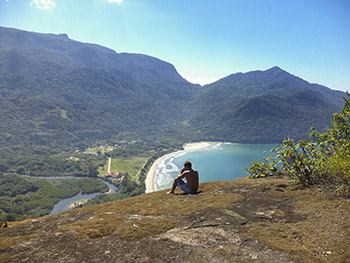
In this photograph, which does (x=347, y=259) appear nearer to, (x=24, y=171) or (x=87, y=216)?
(x=87, y=216)

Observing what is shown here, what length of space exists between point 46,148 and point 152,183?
129198 millimetres

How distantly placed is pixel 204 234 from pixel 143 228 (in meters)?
1.49

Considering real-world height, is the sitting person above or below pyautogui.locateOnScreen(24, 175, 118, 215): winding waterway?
above

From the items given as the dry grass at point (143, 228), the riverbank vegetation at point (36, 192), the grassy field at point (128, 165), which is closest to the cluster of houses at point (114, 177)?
the grassy field at point (128, 165)

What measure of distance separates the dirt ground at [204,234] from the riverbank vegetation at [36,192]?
80726 millimetres

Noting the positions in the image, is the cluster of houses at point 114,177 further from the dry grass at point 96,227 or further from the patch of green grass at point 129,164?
the dry grass at point 96,227

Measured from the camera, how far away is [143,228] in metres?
4.94

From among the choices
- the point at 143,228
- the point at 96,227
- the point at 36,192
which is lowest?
the point at 36,192

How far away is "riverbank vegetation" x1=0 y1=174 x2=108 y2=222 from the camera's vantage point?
239 feet

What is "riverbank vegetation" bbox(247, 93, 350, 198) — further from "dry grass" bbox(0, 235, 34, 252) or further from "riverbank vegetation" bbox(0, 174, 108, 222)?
"riverbank vegetation" bbox(0, 174, 108, 222)

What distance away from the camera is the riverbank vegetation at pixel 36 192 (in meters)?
72.9

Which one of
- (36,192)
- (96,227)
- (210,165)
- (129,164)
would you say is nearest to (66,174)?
(36,192)

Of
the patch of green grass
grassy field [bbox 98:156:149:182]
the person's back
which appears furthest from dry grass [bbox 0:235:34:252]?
the patch of green grass

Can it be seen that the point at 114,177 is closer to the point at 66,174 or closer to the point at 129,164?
the point at 129,164
